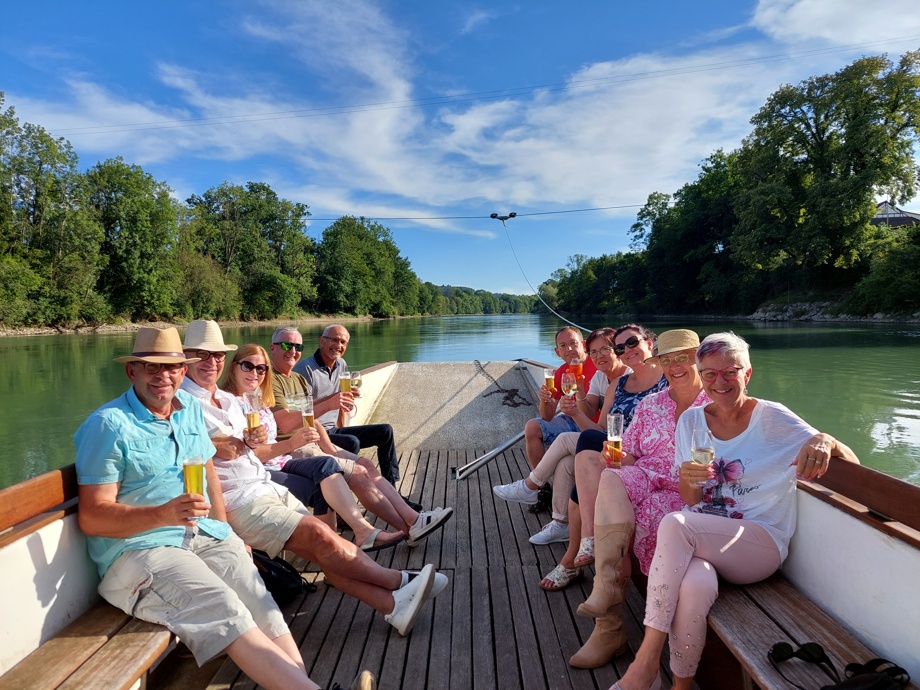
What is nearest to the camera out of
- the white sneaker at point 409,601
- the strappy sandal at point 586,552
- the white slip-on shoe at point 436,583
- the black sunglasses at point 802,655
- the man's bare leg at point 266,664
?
the black sunglasses at point 802,655

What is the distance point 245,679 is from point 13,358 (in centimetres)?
2225

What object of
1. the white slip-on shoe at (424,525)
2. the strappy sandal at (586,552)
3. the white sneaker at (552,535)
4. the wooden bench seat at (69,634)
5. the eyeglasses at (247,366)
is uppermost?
the eyeglasses at (247,366)

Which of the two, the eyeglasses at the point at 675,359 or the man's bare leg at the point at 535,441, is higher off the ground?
the eyeglasses at the point at 675,359

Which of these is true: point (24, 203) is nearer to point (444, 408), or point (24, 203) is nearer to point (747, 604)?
point (444, 408)

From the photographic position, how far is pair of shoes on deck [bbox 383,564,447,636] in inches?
81.4

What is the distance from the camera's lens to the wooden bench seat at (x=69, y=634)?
139 cm

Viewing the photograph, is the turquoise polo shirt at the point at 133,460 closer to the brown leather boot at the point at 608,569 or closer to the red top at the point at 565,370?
the brown leather boot at the point at 608,569

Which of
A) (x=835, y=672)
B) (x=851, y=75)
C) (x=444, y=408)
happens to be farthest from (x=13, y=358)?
(x=851, y=75)

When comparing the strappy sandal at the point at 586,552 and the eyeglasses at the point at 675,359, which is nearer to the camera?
the eyeglasses at the point at 675,359

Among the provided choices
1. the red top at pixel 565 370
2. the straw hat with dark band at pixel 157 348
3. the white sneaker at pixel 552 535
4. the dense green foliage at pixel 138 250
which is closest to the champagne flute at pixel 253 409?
the straw hat with dark band at pixel 157 348

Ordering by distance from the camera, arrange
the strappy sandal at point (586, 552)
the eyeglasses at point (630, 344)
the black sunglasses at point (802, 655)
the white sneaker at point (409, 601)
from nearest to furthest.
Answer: the black sunglasses at point (802, 655) < the white sneaker at point (409, 601) < the strappy sandal at point (586, 552) < the eyeglasses at point (630, 344)

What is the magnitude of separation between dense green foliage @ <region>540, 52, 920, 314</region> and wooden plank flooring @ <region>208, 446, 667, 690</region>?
27.6 m

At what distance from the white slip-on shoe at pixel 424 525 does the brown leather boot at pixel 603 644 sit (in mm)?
1073

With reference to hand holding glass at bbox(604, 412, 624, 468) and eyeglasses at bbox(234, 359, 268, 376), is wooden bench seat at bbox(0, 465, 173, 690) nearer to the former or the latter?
eyeglasses at bbox(234, 359, 268, 376)
